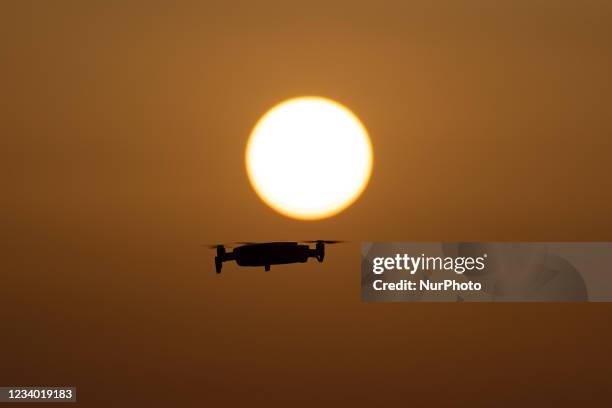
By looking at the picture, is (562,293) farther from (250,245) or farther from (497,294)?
(250,245)

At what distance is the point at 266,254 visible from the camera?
41.4 meters

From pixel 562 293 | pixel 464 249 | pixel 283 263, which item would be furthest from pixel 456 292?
pixel 283 263

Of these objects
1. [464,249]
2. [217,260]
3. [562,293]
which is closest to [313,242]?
[217,260]

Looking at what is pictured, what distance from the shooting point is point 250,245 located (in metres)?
41.2

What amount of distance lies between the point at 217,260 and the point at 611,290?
18617 mm

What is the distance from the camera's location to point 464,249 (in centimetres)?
4303

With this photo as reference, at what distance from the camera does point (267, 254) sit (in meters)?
41.4

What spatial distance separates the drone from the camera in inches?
1628

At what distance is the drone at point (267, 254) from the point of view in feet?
136

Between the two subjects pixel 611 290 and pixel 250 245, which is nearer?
pixel 250 245

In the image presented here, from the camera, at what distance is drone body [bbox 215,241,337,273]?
41.3 metres

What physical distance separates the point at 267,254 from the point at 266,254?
0.04 m

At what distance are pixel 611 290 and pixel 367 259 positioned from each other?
1199cm

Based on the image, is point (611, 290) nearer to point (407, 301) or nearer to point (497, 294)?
point (497, 294)
